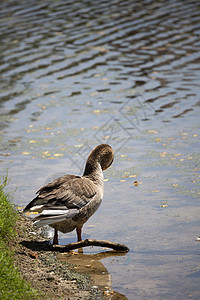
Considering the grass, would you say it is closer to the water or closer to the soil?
the soil

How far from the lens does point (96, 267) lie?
21.1 ft

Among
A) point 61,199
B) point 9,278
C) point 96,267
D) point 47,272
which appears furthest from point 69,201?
point 9,278

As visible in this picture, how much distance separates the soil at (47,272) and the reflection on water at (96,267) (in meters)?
0.08

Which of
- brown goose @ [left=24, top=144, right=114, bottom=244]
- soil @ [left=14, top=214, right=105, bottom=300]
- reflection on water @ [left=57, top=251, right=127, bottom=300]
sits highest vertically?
brown goose @ [left=24, top=144, right=114, bottom=244]

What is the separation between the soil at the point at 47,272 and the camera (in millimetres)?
5578

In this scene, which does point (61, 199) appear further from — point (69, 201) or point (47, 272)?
point (47, 272)

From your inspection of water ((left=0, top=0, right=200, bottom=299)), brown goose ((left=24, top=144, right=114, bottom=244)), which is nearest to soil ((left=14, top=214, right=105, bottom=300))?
brown goose ((left=24, top=144, right=114, bottom=244))

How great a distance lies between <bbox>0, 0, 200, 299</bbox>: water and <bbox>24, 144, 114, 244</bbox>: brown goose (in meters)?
0.55

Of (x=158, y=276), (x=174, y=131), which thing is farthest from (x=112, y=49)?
(x=158, y=276)

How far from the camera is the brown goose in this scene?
21.4 ft

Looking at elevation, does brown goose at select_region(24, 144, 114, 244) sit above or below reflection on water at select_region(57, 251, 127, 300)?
above

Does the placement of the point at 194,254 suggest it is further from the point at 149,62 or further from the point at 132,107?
the point at 149,62

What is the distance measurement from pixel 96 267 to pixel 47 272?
2.23 feet

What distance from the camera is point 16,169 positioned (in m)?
9.94
